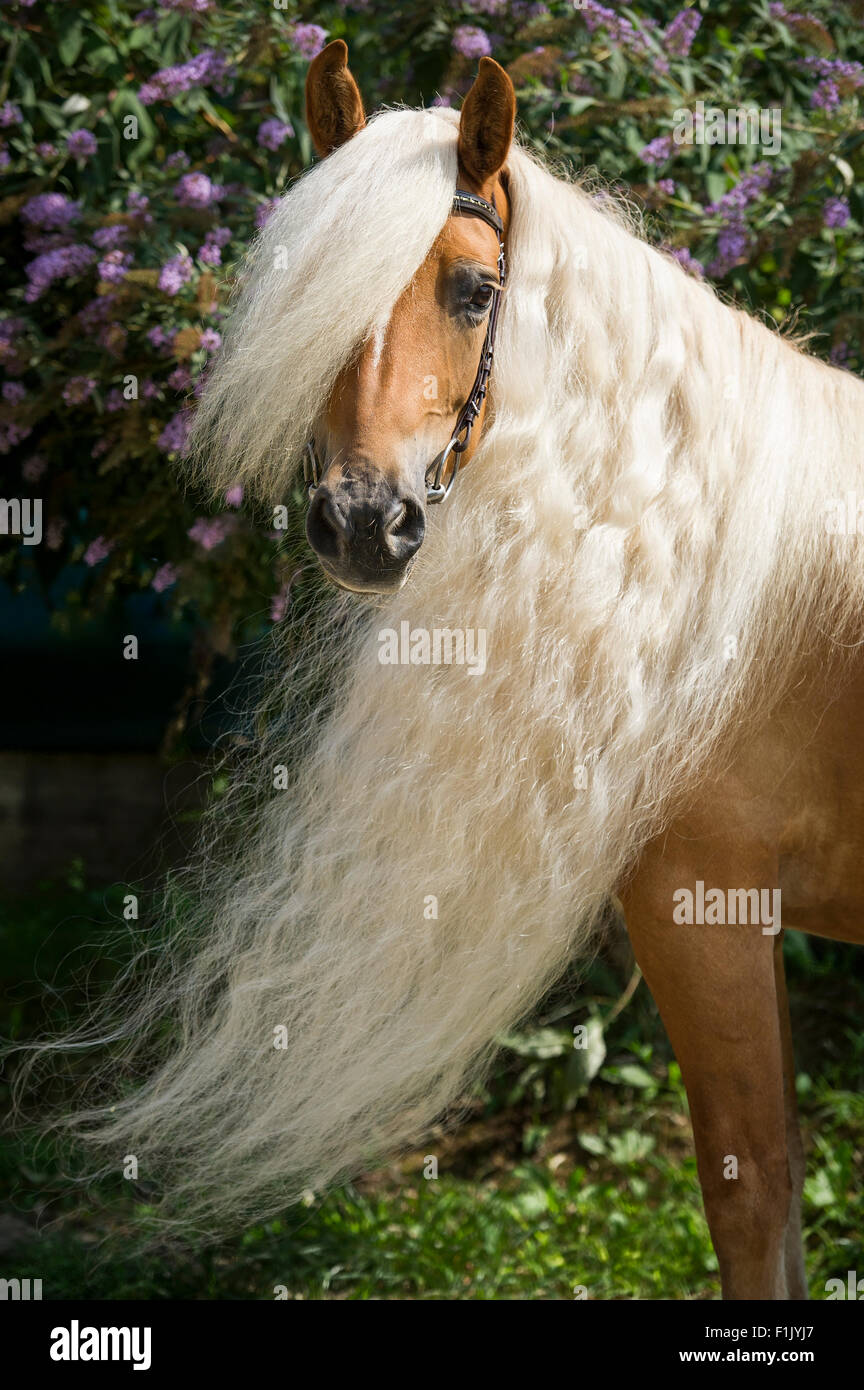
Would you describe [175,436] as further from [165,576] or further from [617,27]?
[617,27]

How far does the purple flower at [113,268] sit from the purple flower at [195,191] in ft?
0.70

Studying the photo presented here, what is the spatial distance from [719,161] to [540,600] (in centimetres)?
186

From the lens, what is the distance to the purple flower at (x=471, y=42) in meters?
2.96

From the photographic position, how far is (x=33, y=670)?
5.01 metres

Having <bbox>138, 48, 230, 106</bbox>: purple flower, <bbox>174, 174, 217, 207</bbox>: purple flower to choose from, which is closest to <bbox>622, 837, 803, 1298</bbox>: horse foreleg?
<bbox>174, 174, 217, 207</bbox>: purple flower

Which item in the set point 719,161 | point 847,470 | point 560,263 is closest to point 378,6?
point 719,161

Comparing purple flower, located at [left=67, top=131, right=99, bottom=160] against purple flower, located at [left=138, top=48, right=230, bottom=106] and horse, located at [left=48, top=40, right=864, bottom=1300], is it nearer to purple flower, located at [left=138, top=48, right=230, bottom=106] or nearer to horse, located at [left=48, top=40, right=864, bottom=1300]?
purple flower, located at [left=138, top=48, right=230, bottom=106]

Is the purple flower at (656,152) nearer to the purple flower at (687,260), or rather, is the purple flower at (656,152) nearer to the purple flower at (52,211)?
the purple flower at (687,260)

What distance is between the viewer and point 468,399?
5.72 ft

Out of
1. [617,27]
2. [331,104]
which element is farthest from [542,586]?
[617,27]
